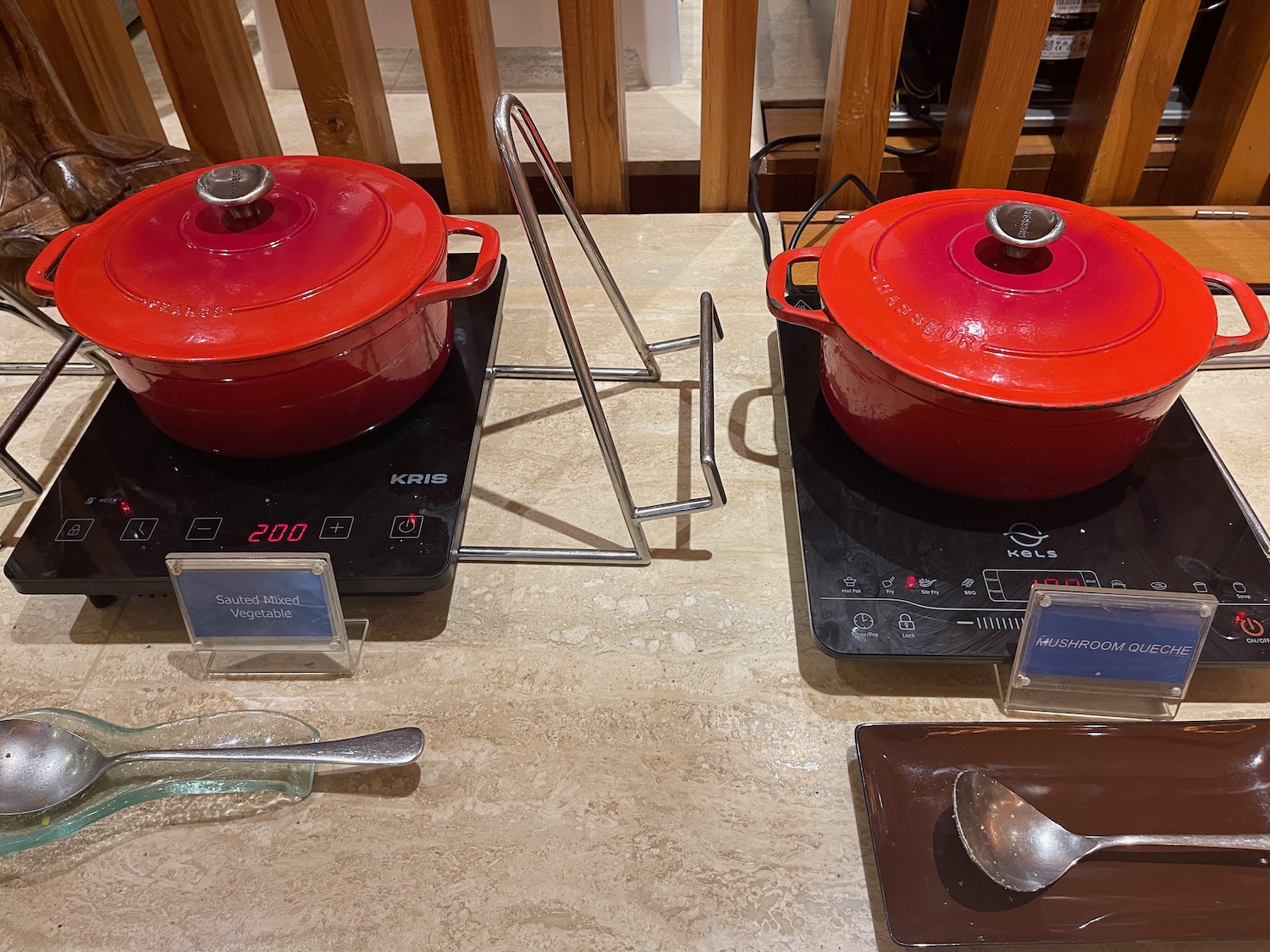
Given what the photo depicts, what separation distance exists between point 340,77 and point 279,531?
2.37 feet

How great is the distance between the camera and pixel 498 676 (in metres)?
0.70

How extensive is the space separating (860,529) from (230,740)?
0.51 meters

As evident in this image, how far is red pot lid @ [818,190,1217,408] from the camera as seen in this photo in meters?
0.60

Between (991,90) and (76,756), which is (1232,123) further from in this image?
(76,756)

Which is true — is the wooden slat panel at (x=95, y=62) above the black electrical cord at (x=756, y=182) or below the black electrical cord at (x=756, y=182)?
above

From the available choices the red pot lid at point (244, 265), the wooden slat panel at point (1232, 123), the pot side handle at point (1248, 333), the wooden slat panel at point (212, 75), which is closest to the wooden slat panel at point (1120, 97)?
the wooden slat panel at point (1232, 123)

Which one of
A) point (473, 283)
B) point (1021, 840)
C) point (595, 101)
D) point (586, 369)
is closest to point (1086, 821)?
point (1021, 840)

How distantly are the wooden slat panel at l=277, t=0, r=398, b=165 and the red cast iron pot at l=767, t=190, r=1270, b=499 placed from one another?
74 centimetres

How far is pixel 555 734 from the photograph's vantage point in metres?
0.67

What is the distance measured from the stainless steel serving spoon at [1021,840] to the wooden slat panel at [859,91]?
86 centimetres

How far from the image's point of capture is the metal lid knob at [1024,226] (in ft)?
2.03

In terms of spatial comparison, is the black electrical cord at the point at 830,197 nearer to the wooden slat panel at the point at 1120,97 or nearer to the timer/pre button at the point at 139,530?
the wooden slat panel at the point at 1120,97

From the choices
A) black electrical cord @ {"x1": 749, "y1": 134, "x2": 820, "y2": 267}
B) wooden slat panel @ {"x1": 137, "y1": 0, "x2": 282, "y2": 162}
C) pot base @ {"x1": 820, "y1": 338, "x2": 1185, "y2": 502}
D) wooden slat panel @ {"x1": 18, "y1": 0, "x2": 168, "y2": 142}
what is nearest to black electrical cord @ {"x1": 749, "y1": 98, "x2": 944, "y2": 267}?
black electrical cord @ {"x1": 749, "y1": 134, "x2": 820, "y2": 267}

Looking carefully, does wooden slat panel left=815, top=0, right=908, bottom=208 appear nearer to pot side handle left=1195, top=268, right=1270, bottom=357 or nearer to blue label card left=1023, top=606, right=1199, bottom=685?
pot side handle left=1195, top=268, right=1270, bottom=357
